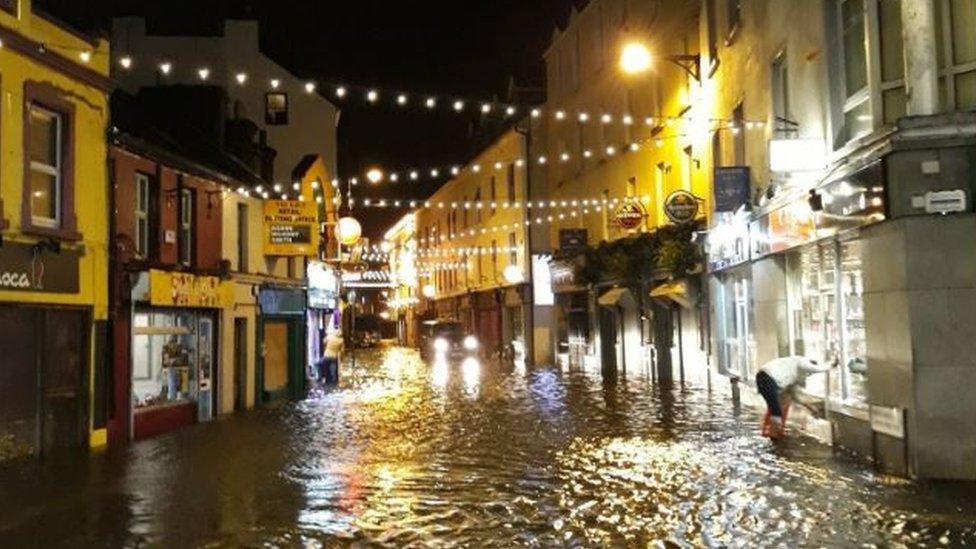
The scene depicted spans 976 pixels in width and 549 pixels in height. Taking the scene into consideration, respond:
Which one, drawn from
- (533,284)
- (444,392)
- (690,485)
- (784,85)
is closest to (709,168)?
(784,85)

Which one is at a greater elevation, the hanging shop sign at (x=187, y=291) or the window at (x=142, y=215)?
the window at (x=142, y=215)

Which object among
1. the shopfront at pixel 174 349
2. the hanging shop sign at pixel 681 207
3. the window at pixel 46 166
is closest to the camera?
the window at pixel 46 166

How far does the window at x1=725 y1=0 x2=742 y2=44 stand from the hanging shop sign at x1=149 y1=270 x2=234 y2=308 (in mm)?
11218

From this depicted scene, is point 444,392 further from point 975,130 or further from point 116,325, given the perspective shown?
point 975,130

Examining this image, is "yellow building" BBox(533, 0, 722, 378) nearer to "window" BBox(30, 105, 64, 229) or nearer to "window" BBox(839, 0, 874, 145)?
"window" BBox(839, 0, 874, 145)

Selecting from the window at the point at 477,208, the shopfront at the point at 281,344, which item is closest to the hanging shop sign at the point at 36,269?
the shopfront at the point at 281,344

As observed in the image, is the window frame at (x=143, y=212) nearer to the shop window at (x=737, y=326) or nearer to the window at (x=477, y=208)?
the shop window at (x=737, y=326)

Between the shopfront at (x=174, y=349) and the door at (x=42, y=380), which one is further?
the shopfront at (x=174, y=349)

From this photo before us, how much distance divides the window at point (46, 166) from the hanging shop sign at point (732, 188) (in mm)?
11065

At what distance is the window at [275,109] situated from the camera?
1419 inches

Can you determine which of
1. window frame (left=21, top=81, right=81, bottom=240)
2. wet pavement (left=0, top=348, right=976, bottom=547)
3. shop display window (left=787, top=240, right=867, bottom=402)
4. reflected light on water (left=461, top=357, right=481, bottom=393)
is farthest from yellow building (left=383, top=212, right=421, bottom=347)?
window frame (left=21, top=81, right=81, bottom=240)

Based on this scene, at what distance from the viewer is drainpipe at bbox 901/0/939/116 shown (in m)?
10.9

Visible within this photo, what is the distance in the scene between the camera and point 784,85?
16.6m

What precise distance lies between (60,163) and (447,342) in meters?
28.7
